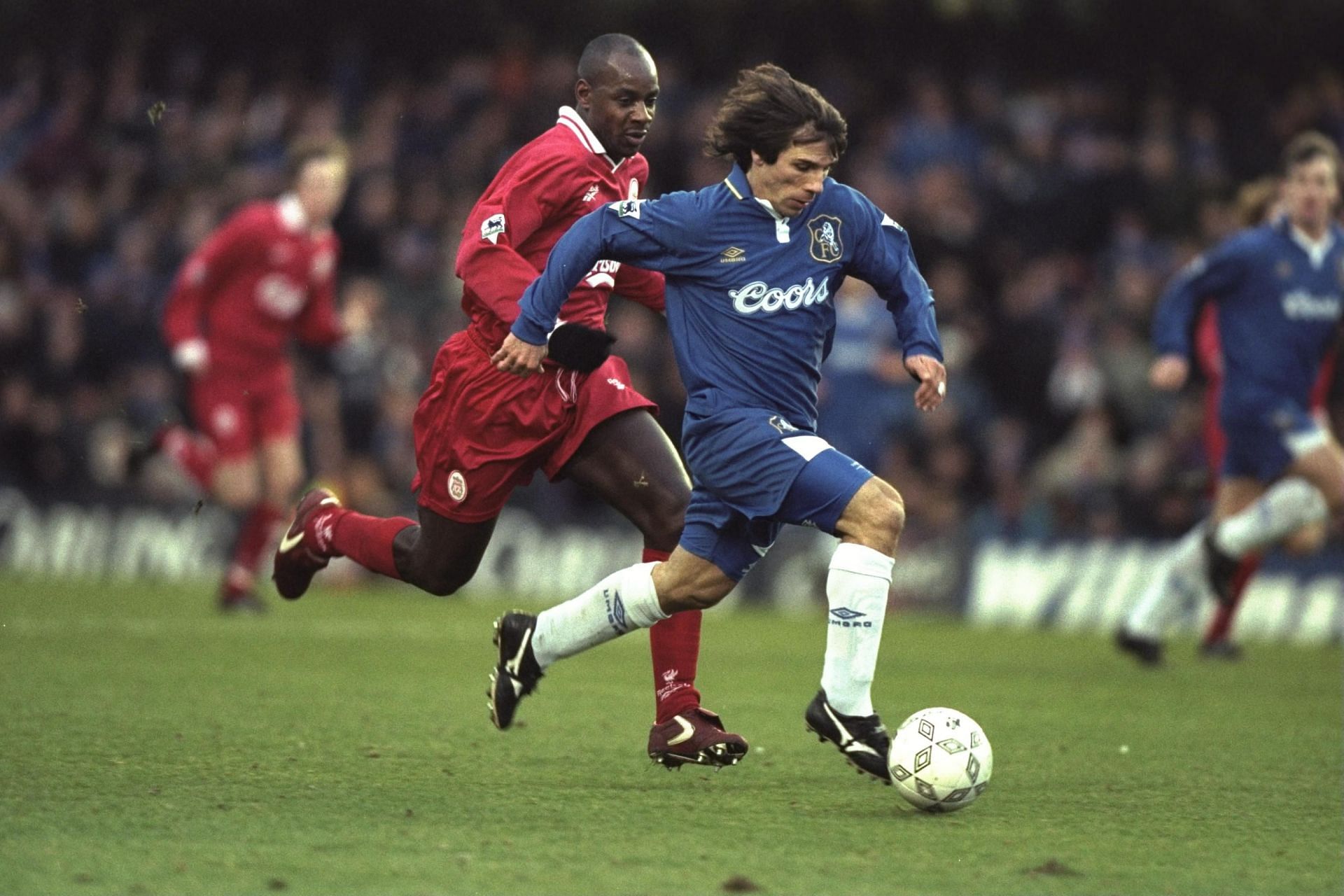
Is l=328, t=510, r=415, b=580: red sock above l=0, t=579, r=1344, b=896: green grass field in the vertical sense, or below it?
above

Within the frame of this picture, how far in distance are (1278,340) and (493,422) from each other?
508cm

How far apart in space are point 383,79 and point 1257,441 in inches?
513

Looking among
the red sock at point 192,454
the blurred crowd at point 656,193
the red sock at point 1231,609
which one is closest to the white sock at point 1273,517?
the red sock at point 1231,609

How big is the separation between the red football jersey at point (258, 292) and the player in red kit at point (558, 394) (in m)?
5.30

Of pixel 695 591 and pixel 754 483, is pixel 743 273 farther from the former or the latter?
pixel 695 591

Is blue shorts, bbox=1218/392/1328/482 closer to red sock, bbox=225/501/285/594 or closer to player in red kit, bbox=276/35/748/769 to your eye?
player in red kit, bbox=276/35/748/769

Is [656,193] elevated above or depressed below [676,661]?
above

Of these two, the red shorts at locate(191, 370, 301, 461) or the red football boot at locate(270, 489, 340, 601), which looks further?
the red shorts at locate(191, 370, 301, 461)

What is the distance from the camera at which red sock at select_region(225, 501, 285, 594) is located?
11969 mm

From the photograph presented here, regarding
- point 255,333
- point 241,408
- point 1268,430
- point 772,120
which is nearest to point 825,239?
point 772,120

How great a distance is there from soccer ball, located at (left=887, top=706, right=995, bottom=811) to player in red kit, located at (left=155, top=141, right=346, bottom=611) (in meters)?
7.35

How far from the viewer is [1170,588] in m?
10.2

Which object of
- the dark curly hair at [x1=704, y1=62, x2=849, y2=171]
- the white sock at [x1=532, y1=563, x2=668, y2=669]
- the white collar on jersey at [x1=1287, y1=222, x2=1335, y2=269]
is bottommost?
the white sock at [x1=532, y1=563, x2=668, y2=669]

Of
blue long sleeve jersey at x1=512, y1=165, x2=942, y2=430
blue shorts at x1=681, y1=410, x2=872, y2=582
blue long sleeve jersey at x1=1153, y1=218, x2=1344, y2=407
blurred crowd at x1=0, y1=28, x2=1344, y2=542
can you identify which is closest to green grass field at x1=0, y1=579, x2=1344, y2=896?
blue shorts at x1=681, y1=410, x2=872, y2=582
